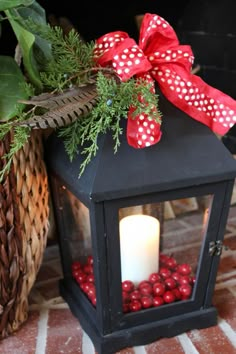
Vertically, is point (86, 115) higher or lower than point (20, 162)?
higher

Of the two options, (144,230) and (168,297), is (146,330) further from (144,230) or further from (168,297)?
(144,230)

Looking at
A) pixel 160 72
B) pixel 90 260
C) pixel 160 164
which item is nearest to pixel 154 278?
pixel 90 260

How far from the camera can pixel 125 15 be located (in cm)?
124

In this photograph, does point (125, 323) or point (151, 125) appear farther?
point (125, 323)

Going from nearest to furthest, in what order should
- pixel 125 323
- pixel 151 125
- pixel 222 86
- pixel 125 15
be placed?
1. pixel 151 125
2. pixel 125 323
3. pixel 125 15
4. pixel 222 86

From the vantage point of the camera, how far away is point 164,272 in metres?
0.85

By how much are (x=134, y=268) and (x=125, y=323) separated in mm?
99

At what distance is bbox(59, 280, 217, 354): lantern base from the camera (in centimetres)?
78

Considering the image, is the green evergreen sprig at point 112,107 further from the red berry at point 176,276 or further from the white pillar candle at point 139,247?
the red berry at point 176,276

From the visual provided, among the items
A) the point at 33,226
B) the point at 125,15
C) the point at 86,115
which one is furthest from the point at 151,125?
the point at 125,15

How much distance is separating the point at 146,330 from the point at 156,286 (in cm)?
8

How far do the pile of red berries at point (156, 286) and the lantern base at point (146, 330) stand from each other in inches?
1.4

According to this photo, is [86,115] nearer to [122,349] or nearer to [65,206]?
[65,206]

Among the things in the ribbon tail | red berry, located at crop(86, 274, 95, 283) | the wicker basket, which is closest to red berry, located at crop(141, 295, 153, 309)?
red berry, located at crop(86, 274, 95, 283)
